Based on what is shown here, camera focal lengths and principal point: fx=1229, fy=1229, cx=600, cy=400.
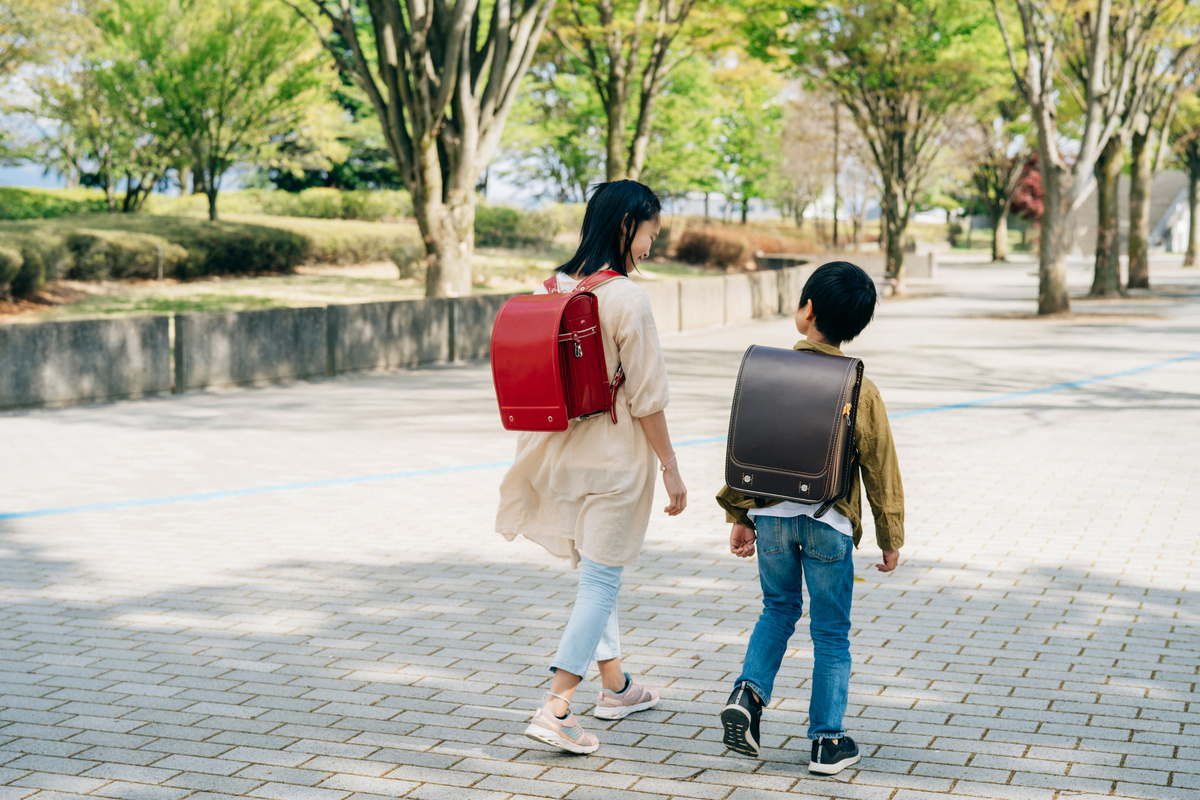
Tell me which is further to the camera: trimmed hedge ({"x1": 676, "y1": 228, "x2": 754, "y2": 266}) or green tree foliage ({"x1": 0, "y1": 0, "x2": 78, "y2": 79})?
trimmed hedge ({"x1": 676, "y1": 228, "x2": 754, "y2": 266})

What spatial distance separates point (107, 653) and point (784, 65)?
23368 mm

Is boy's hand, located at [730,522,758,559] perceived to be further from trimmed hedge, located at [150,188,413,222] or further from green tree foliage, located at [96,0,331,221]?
trimmed hedge, located at [150,188,413,222]

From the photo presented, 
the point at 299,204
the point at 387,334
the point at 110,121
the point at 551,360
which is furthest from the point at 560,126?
the point at 551,360

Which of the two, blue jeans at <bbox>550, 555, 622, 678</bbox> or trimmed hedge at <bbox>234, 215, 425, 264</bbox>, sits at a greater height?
trimmed hedge at <bbox>234, 215, 425, 264</bbox>

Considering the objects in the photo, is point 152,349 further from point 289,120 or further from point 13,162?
point 13,162

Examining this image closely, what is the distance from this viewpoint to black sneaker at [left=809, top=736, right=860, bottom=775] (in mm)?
3580

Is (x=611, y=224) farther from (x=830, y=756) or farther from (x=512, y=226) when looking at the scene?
(x=512, y=226)

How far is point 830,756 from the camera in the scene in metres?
3.59

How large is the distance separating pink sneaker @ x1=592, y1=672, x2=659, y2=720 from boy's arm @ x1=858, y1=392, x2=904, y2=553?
1073mm

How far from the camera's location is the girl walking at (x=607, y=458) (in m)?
3.64

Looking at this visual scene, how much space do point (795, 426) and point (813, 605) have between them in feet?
1.88

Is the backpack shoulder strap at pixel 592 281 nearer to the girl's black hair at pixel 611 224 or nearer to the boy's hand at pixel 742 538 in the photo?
the girl's black hair at pixel 611 224

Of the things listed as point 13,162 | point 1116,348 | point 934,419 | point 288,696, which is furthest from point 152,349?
point 13,162

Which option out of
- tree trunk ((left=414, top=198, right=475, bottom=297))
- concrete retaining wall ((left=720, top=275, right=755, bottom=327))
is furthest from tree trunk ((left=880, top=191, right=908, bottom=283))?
tree trunk ((left=414, top=198, right=475, bottom=297))
